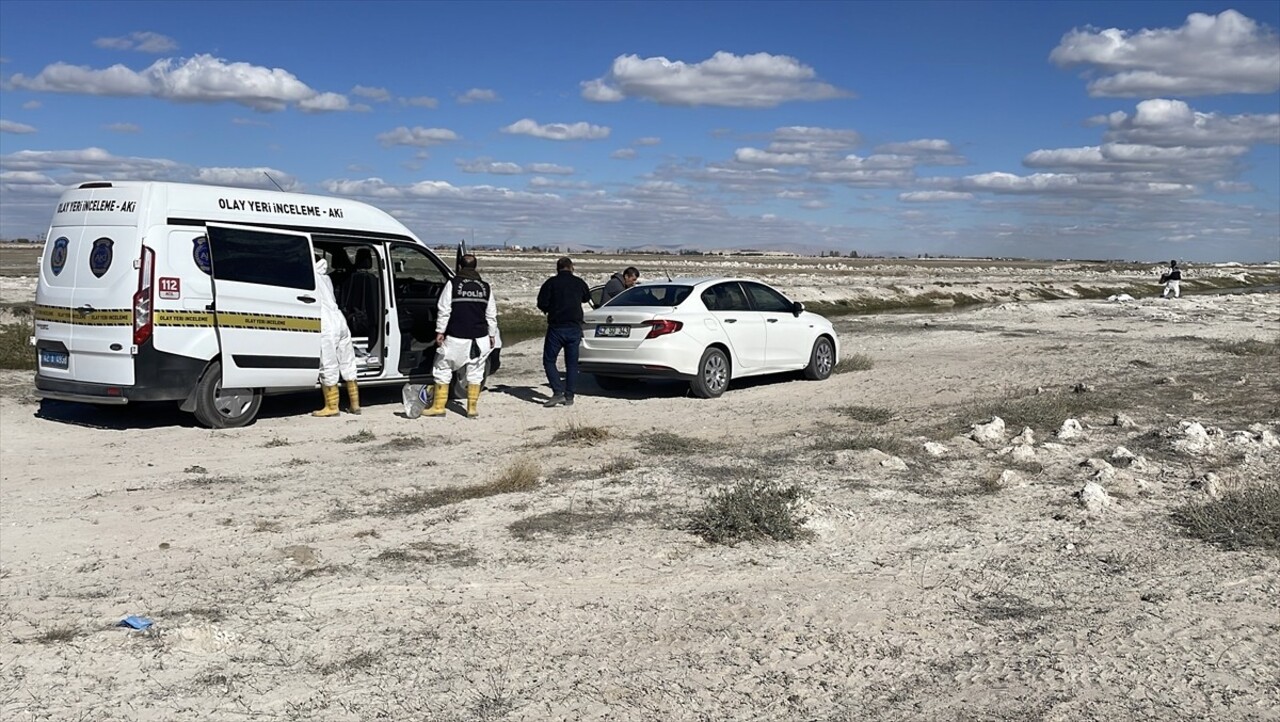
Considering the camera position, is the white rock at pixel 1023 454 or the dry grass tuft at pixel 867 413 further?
the dry grass tuft at pixel 867 413

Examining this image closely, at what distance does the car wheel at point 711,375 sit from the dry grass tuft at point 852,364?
9.28ft

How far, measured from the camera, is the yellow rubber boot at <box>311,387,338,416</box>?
12156mm

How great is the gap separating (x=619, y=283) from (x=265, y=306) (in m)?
6.32

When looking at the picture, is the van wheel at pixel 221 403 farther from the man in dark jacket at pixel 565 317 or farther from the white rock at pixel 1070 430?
the white rock at pixel 1070 430

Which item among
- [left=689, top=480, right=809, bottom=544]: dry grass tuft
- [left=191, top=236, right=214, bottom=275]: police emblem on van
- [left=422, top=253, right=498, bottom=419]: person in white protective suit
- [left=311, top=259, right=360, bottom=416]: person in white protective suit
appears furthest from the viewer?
[left=422, top=253, right=498, bottom=419]: person in white protective suit

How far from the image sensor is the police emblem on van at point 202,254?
10.8m

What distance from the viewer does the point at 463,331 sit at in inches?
485

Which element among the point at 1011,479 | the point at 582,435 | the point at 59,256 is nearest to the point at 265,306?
the point at 59,256

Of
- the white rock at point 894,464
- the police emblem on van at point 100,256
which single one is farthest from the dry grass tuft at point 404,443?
the white rock at point 894,464

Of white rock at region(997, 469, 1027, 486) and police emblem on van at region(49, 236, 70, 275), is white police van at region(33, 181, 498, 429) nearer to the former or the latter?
police emblem on van at region(49, 236, 70, 275)

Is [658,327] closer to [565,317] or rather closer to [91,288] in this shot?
[565,317]

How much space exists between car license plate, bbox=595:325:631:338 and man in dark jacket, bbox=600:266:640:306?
174 cm

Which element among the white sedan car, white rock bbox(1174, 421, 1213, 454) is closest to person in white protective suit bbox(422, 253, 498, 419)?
the white sedan car

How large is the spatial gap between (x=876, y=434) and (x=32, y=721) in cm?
806
